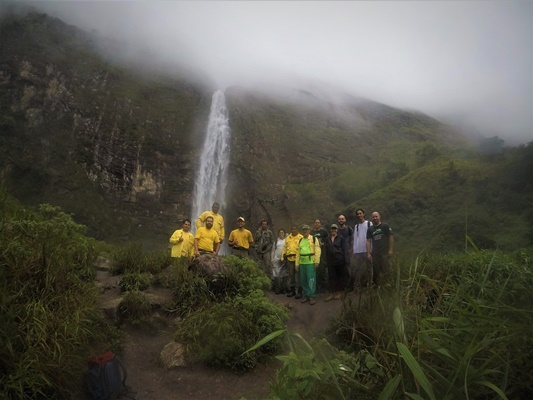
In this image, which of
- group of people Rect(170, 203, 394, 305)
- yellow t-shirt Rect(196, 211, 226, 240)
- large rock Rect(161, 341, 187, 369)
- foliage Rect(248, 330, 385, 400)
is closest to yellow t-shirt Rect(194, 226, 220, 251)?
group of people Rect(170, 203, 394, 305)

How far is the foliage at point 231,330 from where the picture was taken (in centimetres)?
526

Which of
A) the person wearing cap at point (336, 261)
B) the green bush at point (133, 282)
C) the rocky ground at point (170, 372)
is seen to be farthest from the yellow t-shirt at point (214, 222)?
the person wearing cap at point (336, 261)

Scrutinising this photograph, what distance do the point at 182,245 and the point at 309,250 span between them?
9.86ft

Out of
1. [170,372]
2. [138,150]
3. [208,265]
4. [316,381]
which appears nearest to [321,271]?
[208,265]

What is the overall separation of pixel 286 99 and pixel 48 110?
39.5 meters

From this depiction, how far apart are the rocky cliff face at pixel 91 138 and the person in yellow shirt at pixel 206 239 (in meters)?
33.2

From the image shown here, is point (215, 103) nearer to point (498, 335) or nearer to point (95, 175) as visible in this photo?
point (95, 175)

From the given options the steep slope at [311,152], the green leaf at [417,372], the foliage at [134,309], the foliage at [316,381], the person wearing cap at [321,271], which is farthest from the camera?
the steep slope at [311,152]

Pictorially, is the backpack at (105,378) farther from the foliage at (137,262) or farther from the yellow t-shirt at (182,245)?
the yellow t-shirt at (182,245)

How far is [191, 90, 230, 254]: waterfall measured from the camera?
3686cm

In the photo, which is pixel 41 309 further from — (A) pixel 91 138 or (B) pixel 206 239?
(A) pixel 91 138

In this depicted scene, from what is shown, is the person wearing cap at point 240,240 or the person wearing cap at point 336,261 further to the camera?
the person wearing cap at point 240,240

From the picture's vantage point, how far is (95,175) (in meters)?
42.8

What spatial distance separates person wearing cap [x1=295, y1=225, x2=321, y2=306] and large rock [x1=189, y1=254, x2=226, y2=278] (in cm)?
206
